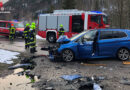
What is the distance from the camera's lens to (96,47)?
781 centimetres

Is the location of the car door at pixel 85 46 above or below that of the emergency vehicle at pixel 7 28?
below

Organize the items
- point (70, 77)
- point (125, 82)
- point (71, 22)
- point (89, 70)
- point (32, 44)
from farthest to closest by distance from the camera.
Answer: point (71, 22)
point (32, 44)
point (89, 70)
point (70, 77)
point (125, 82)

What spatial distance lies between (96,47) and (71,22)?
309 inches

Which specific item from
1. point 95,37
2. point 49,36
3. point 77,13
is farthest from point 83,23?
point 95,37

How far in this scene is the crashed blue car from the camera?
782 centimetres

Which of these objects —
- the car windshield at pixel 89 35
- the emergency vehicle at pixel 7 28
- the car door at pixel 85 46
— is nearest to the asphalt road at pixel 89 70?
the car door at pixel 85 46

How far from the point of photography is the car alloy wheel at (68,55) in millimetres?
7930

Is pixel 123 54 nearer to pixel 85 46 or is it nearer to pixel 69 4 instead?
pixel 85 46

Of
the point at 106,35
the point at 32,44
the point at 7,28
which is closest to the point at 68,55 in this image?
the point at 106,35

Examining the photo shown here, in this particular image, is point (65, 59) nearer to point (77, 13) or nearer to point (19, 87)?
point (19, 87)

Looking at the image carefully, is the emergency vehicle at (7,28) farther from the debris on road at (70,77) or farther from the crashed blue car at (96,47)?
the debris on road at (70,77)

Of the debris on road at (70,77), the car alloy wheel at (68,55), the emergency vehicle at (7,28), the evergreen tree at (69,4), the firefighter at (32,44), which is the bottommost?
the debris on road at (70,77)

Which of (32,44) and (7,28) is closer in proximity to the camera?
(32,44)

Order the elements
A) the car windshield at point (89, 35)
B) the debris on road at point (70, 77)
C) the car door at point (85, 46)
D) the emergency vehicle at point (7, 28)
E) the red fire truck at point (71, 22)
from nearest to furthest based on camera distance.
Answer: the debris on road at point (70, 77) → the car door at point (85, 46) → the car windshield at point (89, 35) → the red fire truck at point (71, 22) → the emergency vehicle at point (7, 28)
